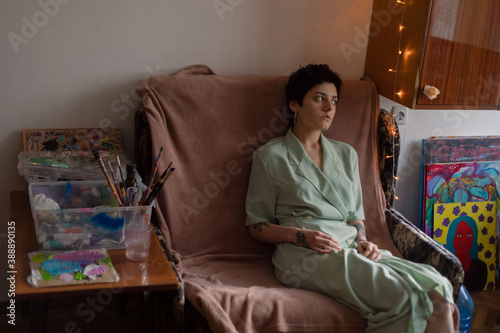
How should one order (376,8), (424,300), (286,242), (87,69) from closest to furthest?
(424,300) < (286,242) < (87,69) < (376,8)

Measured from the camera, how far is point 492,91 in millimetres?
2238

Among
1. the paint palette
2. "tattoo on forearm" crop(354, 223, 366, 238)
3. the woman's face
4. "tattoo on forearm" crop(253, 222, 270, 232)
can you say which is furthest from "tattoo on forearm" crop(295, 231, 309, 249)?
the paint palette

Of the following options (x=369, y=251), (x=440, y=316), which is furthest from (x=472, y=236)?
(x=440, y=316)

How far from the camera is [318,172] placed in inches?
81.9

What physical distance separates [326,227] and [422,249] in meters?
0.37

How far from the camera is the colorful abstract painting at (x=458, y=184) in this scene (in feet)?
8.62

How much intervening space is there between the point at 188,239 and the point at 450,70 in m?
1.22

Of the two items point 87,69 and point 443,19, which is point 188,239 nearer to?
point 87,69

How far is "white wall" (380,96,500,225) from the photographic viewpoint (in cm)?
262

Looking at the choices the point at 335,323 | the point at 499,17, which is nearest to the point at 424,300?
the point at 335,323

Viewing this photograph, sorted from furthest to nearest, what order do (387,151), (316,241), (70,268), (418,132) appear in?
(418,132) → (387,151) → (316,241) → (70,268)

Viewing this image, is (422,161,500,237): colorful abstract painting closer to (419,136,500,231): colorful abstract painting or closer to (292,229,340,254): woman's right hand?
(419,136,500,231): colorful abstract painting

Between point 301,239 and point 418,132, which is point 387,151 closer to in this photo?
point 418,132

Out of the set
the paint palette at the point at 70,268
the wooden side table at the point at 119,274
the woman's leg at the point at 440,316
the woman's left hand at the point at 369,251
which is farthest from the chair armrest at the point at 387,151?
the paint palette at the point at 70,268
